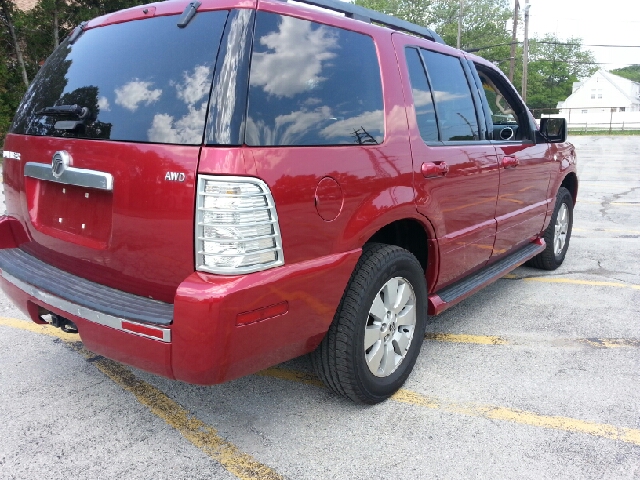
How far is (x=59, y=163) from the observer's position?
2.58 metres

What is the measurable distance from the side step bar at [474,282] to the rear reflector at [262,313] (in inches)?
52.3

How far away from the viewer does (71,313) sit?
2.49 metres

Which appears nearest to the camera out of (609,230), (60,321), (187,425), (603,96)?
(60,321)

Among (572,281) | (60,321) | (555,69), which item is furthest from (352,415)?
(555,69)

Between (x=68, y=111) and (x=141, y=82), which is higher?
(x=141, y=82)

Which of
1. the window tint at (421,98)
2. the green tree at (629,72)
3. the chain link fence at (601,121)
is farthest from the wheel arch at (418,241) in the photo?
the green tree at (629,72)

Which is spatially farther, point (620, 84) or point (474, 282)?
point (620, 84)

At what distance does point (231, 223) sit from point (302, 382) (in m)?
1.46

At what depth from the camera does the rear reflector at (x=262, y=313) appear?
2.17 m

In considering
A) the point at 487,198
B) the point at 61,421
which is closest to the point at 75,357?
the point at 61,421

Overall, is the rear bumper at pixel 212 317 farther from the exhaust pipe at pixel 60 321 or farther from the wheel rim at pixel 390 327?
the wheel rim at pixel 390 327

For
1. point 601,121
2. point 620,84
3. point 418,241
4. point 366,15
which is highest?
point 620,84

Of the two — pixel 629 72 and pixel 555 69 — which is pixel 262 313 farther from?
pixel 629 72

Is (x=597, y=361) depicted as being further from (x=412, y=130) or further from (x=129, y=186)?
(x=129, y=186)
